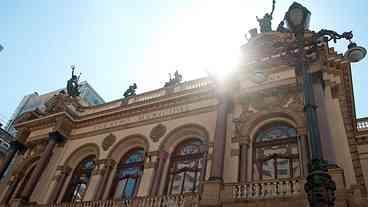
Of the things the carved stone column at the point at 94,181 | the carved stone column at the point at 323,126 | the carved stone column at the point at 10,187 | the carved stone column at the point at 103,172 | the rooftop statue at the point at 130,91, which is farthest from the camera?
the rooftop statue at the point at 130,91

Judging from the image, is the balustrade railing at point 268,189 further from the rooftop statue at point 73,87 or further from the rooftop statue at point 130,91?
the rooftop statue at point 73,87

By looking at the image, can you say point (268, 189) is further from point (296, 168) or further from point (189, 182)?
point (189, 182)

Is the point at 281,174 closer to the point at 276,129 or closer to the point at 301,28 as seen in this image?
the point at 276,129

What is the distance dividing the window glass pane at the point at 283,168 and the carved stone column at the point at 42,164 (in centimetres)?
1253

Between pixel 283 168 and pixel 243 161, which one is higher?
pixel 243 161

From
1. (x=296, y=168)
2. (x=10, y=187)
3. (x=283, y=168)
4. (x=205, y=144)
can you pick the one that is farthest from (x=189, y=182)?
(x=10, y=187)

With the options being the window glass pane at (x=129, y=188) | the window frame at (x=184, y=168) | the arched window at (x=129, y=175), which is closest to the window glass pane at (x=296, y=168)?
the window frame at (x=184, y=168)

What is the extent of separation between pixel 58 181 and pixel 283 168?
11797 mm

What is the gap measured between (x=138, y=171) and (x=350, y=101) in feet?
35.4

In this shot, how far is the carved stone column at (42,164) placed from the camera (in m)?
17.4

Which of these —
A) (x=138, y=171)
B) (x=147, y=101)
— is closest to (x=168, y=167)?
(x=138, y=171)

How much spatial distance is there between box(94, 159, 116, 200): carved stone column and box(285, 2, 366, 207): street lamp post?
1147 cm

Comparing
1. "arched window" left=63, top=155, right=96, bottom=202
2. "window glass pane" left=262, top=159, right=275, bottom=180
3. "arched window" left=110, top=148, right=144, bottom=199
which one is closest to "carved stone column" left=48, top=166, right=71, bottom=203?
"arched window" left=63, top=155, right=96, bottom=202

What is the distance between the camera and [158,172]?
15.3 m
